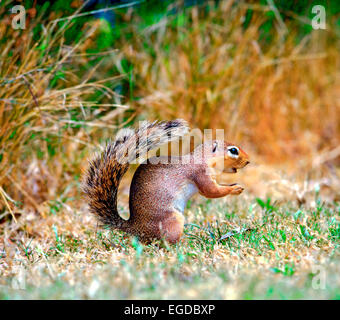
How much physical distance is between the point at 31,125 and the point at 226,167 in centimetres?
164

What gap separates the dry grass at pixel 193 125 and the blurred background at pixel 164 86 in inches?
0.7

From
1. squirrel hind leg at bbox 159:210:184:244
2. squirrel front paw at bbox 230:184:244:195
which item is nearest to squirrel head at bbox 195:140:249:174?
squirrel front paw at bbox 230:184:244:195

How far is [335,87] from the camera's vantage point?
6.05 meters

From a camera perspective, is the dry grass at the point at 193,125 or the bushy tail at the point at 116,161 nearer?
the dry grass at the point at 193,125

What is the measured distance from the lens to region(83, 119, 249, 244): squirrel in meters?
2.58

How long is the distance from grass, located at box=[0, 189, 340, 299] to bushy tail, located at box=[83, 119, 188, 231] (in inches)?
10.6

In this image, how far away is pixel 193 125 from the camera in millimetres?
4797

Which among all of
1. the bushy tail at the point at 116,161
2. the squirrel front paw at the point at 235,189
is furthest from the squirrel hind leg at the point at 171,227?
the squirrel front paw at the point at 235,189

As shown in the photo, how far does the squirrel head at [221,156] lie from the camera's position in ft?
9.07

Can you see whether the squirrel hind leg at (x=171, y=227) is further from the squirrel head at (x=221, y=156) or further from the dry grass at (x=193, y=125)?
the squirrel head at (x=221, y=156)

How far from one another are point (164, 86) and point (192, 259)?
284 centimetres

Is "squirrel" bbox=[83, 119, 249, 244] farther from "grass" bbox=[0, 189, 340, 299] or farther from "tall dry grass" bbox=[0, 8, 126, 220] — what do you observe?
"tall dry grass" bbox=[0, 8, 126, 220]

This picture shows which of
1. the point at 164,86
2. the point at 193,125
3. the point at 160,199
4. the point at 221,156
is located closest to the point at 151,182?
the point at 160,199
